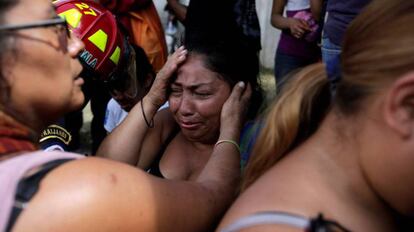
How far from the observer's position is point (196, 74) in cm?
234

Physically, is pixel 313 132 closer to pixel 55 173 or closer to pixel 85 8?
pixel 55 173

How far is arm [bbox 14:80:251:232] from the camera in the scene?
1121mm

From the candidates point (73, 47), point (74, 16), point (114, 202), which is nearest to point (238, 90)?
point (74, 16)

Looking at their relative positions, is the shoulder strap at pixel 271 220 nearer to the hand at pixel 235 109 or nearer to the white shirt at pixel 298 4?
the hand at pixel 235 109

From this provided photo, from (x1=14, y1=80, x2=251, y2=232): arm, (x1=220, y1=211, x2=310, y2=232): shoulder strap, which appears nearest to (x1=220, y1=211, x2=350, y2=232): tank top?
(x1=220, y1=211, x2=310, y2=232): shoulder strap

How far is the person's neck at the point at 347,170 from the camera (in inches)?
47.5

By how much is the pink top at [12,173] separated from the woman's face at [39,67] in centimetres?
17

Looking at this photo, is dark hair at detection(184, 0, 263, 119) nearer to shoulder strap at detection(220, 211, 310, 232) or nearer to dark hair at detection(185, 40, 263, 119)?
dark hair at detection(185, 40, 263, 119)

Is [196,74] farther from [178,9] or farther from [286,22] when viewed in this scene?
[178,9]

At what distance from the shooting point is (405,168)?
3.70 feet

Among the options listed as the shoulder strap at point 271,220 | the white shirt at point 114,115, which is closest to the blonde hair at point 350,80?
the shoulder strap at point 271,220

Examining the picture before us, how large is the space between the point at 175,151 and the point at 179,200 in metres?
1.08

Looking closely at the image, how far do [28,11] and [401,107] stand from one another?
810 mm

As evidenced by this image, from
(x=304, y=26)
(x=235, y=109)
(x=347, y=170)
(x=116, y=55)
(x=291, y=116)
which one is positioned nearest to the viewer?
(x=347, y=170)
